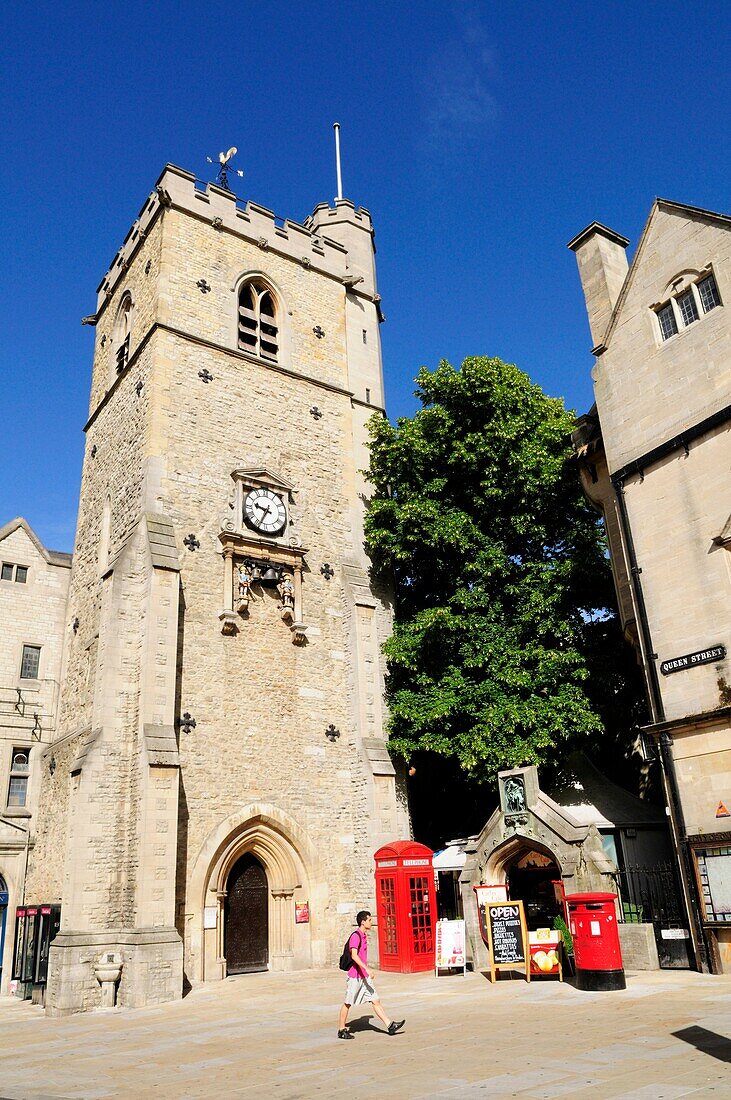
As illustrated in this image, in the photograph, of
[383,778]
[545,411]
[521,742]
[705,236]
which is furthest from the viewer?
[545,411]

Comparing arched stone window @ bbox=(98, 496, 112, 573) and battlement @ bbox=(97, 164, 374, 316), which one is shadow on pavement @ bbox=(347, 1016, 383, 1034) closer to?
arched stone window @ bbox=(98, 496, 112, 573)

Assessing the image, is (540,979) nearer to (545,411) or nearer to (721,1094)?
(721,1094)

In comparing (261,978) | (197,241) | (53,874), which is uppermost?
(197,241)

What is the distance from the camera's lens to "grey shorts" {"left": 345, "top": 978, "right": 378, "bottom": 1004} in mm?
9617

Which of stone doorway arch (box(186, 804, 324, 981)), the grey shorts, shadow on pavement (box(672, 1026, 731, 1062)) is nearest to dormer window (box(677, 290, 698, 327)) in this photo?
shadow on pavement (box(672, 1026, 731, 1062))

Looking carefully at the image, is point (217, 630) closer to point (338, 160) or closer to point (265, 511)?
point (265, 511)

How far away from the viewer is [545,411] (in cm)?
2198

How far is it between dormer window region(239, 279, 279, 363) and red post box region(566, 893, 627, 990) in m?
17.4

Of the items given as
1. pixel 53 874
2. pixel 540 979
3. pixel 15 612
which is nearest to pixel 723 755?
pixel 540 979

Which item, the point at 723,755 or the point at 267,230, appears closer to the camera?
the point at 723,755

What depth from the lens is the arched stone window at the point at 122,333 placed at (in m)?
24.5

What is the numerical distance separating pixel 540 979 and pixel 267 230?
2171 centimetres

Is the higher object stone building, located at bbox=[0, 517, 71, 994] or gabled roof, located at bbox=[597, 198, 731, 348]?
gabled roof, located at bbox=[597, 198, 731, 348]

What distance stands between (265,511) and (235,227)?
9.40m
